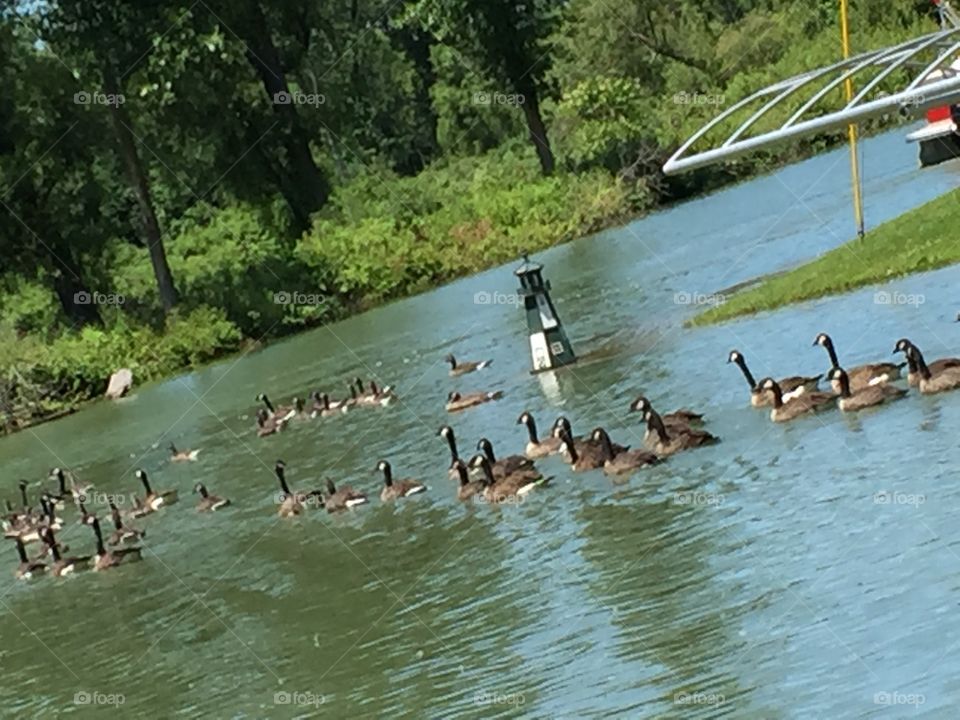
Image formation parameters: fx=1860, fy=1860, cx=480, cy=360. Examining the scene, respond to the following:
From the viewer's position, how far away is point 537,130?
215 ft

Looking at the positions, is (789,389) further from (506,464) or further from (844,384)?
(506,464)

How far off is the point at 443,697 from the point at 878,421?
253 inches

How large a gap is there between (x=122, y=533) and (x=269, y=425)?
7275 mm

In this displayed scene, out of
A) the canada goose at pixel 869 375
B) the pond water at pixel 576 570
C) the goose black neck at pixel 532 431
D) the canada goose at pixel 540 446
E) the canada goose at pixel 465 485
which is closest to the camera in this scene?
the pond water at pixel 576 570

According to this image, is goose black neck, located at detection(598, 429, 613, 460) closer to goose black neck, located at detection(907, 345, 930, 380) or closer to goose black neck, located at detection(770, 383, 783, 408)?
goose black neck, located at detection(770, 383, 783, 408)

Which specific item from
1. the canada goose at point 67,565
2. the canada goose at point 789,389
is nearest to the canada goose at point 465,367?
the canada goose at point 67,565

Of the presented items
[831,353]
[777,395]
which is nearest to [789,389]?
[777,395]

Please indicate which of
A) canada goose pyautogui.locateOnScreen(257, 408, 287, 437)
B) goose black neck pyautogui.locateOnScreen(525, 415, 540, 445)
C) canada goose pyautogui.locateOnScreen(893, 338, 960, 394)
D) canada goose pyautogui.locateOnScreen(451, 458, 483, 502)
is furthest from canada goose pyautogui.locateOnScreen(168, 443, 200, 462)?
canada goose pyautogui.locateOnScreen(893, 338, 960, 394)

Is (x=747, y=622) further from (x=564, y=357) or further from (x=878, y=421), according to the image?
(x=564, y=357)

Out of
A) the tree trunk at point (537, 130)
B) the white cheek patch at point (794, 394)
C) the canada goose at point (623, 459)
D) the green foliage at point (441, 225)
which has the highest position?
the tree trunk at point (537, 130)

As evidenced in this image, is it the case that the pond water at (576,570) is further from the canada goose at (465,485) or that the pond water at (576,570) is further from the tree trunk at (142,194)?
the tree trunk at (142,194)

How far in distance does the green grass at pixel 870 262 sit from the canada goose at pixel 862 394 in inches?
278

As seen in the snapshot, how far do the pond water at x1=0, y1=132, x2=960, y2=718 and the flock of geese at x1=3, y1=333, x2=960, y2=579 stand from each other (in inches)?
10.2

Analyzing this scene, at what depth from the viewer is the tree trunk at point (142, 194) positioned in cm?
5316
